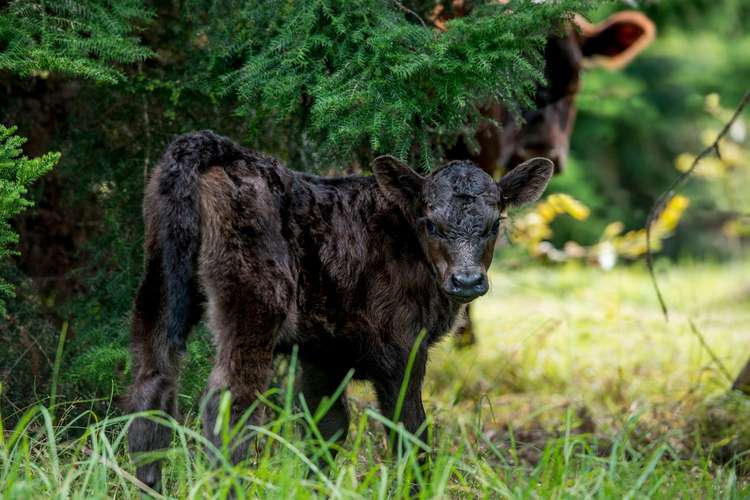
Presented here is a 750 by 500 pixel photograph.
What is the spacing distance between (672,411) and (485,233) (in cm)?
249

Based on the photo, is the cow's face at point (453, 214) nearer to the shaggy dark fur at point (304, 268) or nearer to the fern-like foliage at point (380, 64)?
the shaggy dark fur at point (304, 268)

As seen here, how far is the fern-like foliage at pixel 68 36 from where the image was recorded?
4000mm

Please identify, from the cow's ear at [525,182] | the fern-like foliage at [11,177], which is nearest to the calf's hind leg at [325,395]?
the cow's ear at [525,182]

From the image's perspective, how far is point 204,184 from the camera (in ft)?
11.7

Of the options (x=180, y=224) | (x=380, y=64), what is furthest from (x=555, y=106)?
(x=180, y=224)

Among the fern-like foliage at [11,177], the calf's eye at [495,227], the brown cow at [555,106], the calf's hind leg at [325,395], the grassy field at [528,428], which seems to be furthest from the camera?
the brown cow at [555,106]

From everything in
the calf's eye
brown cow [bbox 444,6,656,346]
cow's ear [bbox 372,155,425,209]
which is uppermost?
cow's ear [bbox 372,155,425,209]

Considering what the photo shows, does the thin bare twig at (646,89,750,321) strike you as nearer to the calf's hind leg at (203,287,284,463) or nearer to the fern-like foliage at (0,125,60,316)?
the calf's hind leg at (203,287,284,463)

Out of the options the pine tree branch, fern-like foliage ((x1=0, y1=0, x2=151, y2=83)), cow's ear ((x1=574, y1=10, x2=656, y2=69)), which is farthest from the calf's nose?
cow's ear ((x1=574, y1=10, x2=656, y2=69))

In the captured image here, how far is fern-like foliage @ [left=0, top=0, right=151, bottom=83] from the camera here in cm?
400

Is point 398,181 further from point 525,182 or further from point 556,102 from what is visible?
point 556,102

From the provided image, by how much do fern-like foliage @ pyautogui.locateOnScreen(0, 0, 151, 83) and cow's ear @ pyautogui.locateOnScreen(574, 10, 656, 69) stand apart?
4.20 meters

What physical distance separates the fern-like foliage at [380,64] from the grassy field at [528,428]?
1274mm

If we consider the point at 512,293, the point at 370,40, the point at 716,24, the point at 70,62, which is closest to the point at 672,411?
the point at 370,40
